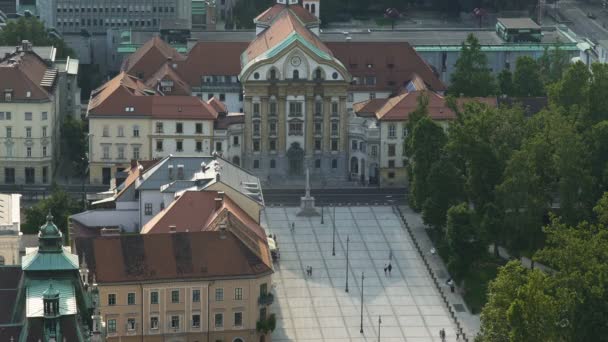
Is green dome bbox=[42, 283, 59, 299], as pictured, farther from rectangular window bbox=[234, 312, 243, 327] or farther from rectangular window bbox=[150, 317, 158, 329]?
rectangular window bbox=[234, 312, 243, 327]

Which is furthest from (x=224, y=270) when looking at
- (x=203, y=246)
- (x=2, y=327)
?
(x=2, y=327)

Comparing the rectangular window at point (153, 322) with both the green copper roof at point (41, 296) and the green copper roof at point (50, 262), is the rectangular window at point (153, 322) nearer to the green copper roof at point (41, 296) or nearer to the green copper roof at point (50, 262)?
the green copper roof at point (50, 262)

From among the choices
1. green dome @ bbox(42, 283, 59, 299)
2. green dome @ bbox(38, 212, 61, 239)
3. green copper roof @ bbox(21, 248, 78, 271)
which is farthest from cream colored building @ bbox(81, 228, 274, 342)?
green dome @ bbox(42, 283, 59, 299)

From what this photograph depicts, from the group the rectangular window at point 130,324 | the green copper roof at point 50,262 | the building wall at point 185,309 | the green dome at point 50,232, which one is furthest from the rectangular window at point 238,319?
the green dome at point 50,232

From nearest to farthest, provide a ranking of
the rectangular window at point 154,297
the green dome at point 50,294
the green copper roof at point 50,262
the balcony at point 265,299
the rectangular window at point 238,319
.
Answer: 1. the green dome at point 50,294
2. the green copper roof at point 50,262
3. the rectangular window at point 154,297
4. the balcony at point 265,299
5. the rectangular window at point 238,319

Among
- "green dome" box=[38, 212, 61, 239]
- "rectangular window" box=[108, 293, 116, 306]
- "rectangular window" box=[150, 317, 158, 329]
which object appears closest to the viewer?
"green dome" box=[38, 212, 61, 239]

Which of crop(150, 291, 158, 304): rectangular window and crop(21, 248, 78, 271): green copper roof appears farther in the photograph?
crop(150, 291, 158, 304): rectangular window

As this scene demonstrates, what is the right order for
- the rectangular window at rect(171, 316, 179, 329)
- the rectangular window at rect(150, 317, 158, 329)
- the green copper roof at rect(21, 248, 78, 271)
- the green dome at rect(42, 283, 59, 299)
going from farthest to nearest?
the rectangular window at rect(171, 316, 179, 329) < the rectangular window at rect(150, 317, 158, 329) < the green copper roof at rect(21, 248, 78, 271) < the green dome at rect(42, 283, 59, 299)

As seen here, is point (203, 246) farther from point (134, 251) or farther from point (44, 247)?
point (44, 247)
